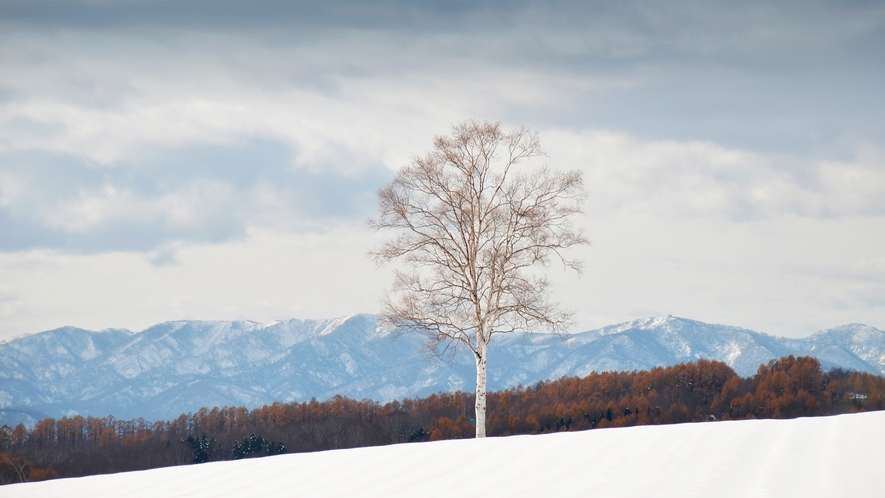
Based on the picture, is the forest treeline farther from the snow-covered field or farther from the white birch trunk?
the snow-covered field

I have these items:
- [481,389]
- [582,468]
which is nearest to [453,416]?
[481,389]

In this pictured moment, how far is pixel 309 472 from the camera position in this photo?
51.6 feet

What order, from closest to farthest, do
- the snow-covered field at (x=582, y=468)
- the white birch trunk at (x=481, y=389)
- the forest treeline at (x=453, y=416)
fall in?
the snow-covered field at (x=582, y=468)
the white birch trunk at (x=481, y=389)
the forest treeline at (x=453, y=416)

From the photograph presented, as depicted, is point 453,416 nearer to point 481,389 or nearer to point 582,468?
point 481,389

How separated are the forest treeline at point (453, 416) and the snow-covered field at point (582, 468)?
7982cm

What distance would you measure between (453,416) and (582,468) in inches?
4991

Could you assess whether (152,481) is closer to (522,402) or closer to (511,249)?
(511,249)

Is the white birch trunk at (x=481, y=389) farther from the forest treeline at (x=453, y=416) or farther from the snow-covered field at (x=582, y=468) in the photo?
the forest treeline at (x=453, y=416)

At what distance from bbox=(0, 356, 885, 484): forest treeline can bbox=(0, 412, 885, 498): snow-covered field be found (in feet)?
262

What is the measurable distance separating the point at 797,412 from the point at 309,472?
317 feet

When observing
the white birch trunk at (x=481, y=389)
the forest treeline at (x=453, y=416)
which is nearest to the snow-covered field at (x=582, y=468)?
the white birch trunk at (x=481, y=389)

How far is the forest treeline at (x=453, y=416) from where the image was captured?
340ft

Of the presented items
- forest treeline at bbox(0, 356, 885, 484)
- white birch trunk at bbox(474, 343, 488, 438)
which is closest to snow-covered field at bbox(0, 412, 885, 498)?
white birch trunk at bbox(474, 343, 488, 438)

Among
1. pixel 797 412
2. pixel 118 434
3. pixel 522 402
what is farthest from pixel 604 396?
pixel 118 434
